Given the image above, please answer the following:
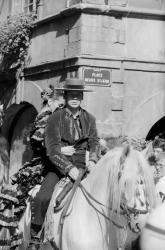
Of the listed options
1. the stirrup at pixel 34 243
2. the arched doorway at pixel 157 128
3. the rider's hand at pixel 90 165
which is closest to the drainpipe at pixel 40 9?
the arched doorway at pixel 157 128

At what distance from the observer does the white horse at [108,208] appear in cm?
586

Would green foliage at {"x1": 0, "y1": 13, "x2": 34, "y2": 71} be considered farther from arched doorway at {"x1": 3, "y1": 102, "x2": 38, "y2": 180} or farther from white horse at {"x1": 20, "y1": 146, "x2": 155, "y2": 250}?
white horse at {"x1": 20, "y1": 146, "x2": 155, "y2": 250}

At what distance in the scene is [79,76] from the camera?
39.3 feet

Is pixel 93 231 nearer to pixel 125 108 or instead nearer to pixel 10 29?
pixel 125 108

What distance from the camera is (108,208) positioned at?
20.5ft

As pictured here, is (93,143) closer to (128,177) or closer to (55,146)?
(55,146)

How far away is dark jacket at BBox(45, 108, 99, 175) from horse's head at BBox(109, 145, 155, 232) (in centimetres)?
119

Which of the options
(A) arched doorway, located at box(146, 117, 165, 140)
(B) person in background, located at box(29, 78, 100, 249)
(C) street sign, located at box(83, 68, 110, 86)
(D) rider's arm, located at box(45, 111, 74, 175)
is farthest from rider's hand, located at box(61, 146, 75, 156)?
(A) arched doorway, located at box(146, 117, 165, 140)

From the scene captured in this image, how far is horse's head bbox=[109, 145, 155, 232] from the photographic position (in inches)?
229

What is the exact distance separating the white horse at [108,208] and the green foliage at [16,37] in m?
8.22

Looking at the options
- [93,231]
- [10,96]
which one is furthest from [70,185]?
[10,96]

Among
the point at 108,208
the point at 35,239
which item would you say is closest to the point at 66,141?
the point at 35,239

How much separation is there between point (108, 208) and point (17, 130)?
35.9 ft

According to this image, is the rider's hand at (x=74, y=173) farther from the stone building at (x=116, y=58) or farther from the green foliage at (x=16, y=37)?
the green foliage at (x=16, y=37)
